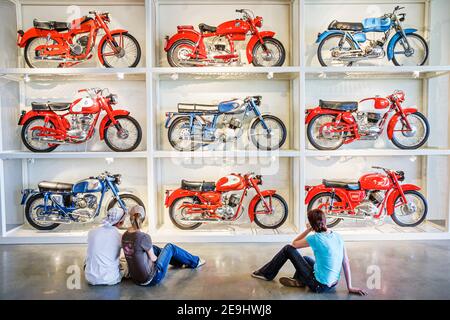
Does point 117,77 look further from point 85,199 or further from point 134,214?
point 134,214

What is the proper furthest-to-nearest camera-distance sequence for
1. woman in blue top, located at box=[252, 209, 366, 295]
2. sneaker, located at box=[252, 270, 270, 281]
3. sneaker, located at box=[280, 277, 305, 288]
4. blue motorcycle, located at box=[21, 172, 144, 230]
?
blue motorcycle, located at box=[21, 172, 144, 230], sneaker, located at box=[252, 270, 270, 281], sneaker, located at box=[280, 277, 305, 288], woman in blue top, located at box=[252, 209, 366, 295]

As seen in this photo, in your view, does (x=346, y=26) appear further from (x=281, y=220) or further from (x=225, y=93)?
(x=281, y=220)

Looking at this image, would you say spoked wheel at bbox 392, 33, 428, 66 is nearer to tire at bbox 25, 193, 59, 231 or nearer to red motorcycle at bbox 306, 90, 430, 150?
red motorcycle at bbox 306, 90, 430, 150

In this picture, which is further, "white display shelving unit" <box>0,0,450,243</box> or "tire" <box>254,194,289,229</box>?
"tire" <box>254,194,289,229</box>

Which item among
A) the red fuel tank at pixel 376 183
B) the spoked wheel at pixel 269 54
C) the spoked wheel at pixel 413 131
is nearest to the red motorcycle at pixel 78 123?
the spoked wheel at pixel 269 54

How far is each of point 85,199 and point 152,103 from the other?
1575mm

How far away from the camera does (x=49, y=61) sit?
16.4 ft

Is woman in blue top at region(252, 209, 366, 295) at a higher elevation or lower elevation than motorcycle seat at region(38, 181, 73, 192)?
lower

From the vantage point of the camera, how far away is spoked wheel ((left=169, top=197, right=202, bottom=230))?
489cm

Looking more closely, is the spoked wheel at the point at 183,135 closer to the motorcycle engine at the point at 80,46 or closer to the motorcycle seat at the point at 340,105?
the motorcycle engine at the point at 80,46

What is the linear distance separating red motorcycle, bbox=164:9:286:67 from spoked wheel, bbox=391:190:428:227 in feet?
8.14

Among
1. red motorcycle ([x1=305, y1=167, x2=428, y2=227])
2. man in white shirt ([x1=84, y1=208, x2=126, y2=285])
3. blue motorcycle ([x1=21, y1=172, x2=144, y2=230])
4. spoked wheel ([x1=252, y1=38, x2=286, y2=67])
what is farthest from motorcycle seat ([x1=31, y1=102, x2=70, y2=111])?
red motorcycle ([x1=305, y1=167, x2=428, y2=227])

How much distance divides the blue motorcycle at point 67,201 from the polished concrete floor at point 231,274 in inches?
15.5
